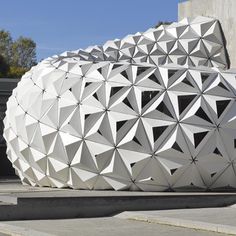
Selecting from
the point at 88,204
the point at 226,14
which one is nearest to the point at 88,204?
the point at 88,204

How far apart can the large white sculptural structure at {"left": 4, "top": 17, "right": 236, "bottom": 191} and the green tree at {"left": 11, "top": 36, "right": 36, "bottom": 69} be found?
65.7 m

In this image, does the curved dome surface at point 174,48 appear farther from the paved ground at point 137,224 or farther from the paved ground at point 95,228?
the paved ground at point 95,228

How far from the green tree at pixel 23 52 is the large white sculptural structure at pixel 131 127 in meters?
65.7

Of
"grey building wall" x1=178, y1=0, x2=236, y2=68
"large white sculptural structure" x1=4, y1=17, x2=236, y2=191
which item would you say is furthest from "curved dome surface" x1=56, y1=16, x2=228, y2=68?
"large white sculptural structure" x1=4, y1=17, x2=236, y2=191

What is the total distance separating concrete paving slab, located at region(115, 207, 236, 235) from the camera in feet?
47.8

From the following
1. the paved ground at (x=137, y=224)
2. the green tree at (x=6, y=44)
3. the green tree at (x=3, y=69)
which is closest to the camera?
the paved ground at (x=137, y=224)

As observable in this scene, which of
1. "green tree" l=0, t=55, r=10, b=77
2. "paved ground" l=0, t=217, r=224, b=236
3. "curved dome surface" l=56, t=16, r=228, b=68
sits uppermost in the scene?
"curved dome surface" l=56, t=16, r=228, b=68

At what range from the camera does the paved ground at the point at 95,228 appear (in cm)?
1423

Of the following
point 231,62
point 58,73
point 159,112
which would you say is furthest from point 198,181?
point 231,62

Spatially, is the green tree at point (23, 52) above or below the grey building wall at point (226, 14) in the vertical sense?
below

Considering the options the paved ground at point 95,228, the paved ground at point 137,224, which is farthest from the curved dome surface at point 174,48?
the paved ground at point 95,228

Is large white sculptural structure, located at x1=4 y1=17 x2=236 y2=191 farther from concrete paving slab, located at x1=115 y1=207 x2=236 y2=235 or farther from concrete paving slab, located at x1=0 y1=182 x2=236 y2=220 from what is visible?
concrete paving slab, located at x1=115 y1=207 x2=236 y2=235

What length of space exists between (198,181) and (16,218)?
770cm

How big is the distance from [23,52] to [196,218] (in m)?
78.0
